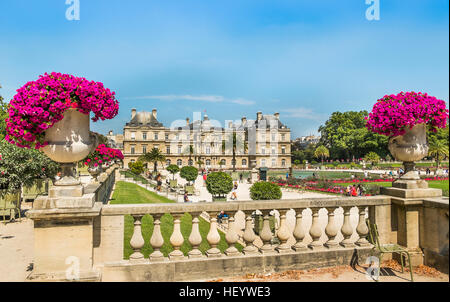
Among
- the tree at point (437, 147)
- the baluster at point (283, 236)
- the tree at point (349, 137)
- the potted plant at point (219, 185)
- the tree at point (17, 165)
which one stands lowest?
the potted plant at point (219, 185)

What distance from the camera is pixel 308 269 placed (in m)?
4.12

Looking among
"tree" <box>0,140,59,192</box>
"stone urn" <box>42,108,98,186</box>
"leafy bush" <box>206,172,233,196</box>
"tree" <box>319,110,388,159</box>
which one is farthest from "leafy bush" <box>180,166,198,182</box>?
"tree" <box>319,110,388,159</box>

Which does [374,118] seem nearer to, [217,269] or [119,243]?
[217,269]

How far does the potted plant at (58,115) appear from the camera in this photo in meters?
3.28

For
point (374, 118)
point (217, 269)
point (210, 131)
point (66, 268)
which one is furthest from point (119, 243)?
point (210, 131)

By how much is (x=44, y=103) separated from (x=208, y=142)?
72200mm

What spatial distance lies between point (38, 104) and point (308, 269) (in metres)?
3.82

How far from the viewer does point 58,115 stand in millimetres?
3354

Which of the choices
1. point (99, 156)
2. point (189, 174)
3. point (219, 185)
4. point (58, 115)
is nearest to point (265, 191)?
point (219, 185)

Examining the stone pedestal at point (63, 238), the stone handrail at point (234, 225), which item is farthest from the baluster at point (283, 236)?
the stone pedestal at point (63, 238)

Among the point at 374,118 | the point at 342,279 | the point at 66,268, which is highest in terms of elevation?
the point at 374,118

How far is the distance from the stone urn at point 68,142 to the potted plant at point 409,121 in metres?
3.88

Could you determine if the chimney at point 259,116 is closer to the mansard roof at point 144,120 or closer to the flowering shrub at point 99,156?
the mansard roof at point 144,120

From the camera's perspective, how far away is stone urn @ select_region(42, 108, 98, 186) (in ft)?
11.2
